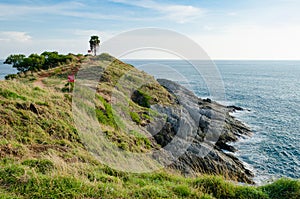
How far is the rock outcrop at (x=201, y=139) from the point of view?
2188cm

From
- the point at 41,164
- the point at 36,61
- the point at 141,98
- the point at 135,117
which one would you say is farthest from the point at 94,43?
the point at 41,164

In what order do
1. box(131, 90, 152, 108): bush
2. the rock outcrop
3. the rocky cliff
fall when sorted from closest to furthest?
the rocky cliff → the rock outcrop → box(131, 90, 152, 108): bush

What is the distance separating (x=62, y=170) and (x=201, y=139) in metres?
23.7

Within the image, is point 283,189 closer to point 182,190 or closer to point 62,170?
point 182,190

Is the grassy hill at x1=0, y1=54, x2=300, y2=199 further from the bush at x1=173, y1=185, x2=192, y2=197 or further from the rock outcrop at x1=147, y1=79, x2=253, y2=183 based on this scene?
the rock outcrop at x1=147, y1=79, x2=253, y2=183

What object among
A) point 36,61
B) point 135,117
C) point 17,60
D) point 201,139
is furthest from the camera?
point 17,60

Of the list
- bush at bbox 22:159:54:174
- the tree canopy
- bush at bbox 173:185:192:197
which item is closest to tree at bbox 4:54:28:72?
the tree canopy

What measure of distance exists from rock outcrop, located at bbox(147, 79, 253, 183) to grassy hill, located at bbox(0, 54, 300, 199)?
522cm

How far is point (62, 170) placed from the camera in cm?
777

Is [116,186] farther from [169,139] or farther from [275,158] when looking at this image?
[275,158]

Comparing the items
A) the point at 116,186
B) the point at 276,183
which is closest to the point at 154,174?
the point at 116,186

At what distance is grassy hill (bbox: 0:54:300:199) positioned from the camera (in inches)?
267

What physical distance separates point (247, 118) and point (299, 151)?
57.9 ft

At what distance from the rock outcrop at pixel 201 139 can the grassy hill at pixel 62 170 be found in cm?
522
